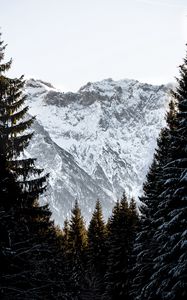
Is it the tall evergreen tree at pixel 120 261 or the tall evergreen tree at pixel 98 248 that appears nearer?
the tall evergreen tree at pixel 120 261

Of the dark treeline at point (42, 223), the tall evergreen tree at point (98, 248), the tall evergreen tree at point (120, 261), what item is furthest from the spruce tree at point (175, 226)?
the tall evergreen tree at point (98, 248)

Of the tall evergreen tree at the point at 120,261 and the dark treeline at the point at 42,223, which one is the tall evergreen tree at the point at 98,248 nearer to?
the tall evergreen tree at the point at 120,261

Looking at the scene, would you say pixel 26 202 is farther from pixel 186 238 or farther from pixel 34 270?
pixel 34 270

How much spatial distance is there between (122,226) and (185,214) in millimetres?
24966

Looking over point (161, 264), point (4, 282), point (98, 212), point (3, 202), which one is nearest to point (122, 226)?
point (98, 212)

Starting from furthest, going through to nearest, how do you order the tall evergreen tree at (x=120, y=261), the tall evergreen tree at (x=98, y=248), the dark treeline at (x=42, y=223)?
1. the tall evergreen tree at (x=98, y=248)
2. the tall evergreen tree at (x=120, y=261)
3. the dark treeline at (x=42, y=223)

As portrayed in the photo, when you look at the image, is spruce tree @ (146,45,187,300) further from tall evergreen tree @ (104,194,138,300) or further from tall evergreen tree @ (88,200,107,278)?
tall evergreen tree @ (88,200,107,278)

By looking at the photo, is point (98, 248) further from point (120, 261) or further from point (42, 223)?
point (42, 223)

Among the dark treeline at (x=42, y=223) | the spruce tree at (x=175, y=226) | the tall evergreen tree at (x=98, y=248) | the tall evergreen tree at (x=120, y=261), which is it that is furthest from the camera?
the tall evergreen tree at (x=98, y=248)

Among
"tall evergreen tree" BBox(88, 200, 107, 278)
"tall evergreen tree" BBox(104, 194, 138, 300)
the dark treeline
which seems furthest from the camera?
"tall evergreen tree" BBox(88, 200, 107, 278)

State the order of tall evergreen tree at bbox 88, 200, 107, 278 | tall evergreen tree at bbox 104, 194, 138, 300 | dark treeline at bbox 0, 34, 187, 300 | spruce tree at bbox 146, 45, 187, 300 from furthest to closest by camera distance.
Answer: tall evergreen tree at bbox 88, 200, 107, 278 < tall evergreen tree at bbox 104, 194, 138, 300 < spruce tree at bbox 146, 45, 187, 300 < dark treeline at bbox 0, 34, 187, 300

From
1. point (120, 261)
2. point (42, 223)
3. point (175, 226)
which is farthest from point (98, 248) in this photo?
point (175, 226)

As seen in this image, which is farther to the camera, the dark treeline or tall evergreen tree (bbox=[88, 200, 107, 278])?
tall evergreen tree (bbox=[88, 200, 107, 278])

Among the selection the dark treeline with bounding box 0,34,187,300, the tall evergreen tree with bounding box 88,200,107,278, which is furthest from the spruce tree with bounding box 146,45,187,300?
the tall evergreen tree with bounding box 88,200,107,278
